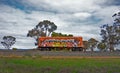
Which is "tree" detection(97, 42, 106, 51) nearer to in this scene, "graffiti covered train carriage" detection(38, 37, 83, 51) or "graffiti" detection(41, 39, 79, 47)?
"graffiti covered train carriage" detection(38, 37, 83, 51)

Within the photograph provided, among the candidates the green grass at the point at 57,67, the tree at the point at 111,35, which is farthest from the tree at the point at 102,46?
the green grass at the point at 57,67

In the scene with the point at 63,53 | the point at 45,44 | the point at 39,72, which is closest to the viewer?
the point at 39,72

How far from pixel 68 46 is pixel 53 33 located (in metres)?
20.3

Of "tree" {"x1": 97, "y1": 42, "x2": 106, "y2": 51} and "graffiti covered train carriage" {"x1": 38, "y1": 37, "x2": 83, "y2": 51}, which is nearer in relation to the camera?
"graffiti covered train carriage" {"x1": 38, "y1": 37, "x2": 83, "y2": 51}

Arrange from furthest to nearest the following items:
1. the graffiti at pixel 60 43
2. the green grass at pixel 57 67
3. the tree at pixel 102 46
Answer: the tree at pixel 102 46 → the graffiti at pixel 60 43 → the green grass at pixel 57 67

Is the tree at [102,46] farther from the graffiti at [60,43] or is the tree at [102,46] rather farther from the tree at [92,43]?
the graffiti at [60,43]

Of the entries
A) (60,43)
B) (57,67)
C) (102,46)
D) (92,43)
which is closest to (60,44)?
(60,43)

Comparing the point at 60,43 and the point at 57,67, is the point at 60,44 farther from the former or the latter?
the point at 57,67

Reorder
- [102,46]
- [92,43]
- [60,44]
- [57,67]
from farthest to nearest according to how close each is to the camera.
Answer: [92,43]
[102,46]
[60,44]
[57,67]

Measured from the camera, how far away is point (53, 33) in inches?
3061

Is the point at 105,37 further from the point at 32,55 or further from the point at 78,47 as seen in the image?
the point at 32,55

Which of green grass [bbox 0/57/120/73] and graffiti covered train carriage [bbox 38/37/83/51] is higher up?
graffiti covered train carriage [bbox 38/37/83/51]

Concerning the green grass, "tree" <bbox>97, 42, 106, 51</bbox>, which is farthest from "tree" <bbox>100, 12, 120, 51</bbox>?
the green grass

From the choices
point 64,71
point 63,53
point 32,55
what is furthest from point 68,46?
point 64,71
